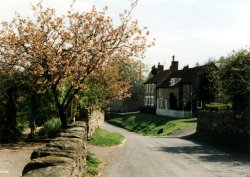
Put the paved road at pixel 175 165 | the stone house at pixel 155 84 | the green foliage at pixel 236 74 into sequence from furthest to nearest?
the stone house at pixel 155 84 < the green foliage at pixel 236 74 < the paved road at pixel 175 165

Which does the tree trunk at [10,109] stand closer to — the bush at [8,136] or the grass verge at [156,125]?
the bush at [8,136]

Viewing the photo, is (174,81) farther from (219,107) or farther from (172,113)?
(219,107)

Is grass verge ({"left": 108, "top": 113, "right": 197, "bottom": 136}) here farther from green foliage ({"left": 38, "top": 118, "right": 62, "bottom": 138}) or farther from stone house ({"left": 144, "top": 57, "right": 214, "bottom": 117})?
green foliage ({"left": 38, "top": 118, "right": 62, "bottom": 138})

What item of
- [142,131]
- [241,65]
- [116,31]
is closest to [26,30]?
[116,31]

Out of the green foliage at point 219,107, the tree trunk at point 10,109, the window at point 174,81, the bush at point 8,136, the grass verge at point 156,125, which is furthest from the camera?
the window at point 174,81

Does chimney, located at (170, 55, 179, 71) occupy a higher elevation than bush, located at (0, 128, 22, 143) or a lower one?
higher

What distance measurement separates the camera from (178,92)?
64.2 metres

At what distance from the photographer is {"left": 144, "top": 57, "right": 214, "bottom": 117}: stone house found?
59.2 metres

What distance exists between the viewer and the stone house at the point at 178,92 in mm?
59250

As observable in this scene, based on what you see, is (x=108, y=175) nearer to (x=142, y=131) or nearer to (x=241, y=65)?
(x=241, y=65)

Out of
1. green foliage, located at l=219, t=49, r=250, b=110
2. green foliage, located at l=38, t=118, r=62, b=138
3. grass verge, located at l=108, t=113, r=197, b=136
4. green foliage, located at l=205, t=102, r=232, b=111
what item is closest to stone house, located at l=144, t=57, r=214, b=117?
grass verge, located at l=108, t=113, r=197, b=136

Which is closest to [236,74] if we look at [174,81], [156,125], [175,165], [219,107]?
[175,165]

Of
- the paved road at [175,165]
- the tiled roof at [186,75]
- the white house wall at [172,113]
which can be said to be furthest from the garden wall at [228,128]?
the tiled roof at [186,75]

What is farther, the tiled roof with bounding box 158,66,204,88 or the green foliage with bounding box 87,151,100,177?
the tiled roof with bounding box 158,66,204,88
